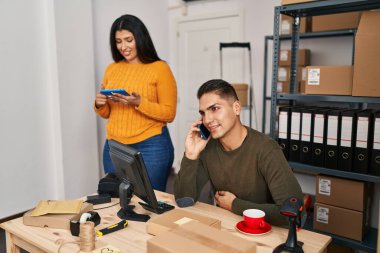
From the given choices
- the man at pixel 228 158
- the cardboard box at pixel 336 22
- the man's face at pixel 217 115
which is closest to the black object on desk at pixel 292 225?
the man at pixel 228 158

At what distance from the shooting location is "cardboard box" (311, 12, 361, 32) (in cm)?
293

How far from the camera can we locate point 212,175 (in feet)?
5.55

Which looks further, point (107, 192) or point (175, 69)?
point (175, 69)

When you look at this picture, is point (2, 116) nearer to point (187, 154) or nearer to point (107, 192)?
point (107, 192)

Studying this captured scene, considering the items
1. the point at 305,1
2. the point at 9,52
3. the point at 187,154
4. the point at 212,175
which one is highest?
the point at 305,1

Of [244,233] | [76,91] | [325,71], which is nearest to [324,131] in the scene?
[325,71]

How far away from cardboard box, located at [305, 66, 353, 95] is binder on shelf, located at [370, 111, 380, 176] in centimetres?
20

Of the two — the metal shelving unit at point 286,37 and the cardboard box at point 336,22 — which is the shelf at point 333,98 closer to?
the metal shelving unit at point 286,37

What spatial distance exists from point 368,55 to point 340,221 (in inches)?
41.4

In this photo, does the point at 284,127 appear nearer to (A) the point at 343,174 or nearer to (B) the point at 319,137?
(B) the point at 319,137

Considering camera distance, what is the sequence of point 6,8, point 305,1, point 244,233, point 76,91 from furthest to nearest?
point 76,91
point 6,8
point 305,1
point 244,233

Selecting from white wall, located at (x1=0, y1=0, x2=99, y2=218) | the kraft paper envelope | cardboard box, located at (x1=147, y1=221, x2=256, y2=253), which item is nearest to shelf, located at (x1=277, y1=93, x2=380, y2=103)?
cardboard box, located at (x1=147, y1=221, x2=256, y2=253)

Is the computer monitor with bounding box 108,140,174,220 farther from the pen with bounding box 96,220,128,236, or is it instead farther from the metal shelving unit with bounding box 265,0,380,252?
the metal shelving unit with bounding box 265,0,380,252

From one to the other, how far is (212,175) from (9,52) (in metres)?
2.20
